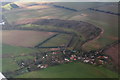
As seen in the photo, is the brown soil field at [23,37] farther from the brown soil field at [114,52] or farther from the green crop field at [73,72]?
the brown soil field at [114,52]

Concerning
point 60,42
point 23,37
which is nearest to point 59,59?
point 60,42

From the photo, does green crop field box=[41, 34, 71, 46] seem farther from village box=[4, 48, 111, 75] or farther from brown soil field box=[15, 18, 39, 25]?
brown soil field box=[15, 18, 39, 25]

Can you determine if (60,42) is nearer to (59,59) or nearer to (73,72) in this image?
(59,59)

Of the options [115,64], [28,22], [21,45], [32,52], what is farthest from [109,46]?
[28,22]

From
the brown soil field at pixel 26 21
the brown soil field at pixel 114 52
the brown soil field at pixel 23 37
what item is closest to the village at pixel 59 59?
the brown soil field at pixel 114 52

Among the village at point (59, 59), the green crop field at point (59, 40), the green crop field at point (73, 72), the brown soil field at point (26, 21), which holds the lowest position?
the green crop field at point (73, 72)

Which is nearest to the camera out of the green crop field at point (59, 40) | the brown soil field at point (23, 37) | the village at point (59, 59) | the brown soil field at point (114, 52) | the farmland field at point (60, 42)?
the farmland field at point (60, 42)
